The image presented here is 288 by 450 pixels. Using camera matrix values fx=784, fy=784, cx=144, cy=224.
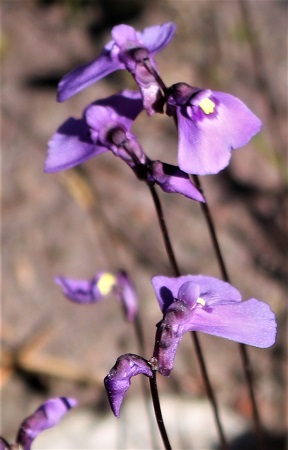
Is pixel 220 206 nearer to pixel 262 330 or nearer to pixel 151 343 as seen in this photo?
pixel 151 343

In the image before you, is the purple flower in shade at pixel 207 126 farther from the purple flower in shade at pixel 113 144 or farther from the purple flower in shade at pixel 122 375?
the purple flower in shade at pixel 122 375

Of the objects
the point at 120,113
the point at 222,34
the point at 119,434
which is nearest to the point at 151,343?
the point at 119,434

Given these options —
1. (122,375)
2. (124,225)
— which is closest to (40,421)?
(122,375)

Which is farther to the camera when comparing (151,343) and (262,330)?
(151,343)

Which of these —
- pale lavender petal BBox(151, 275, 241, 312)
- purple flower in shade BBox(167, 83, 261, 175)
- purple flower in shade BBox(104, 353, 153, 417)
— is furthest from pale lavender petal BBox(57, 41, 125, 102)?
purple flower in shade BBox(104, 353, 153, 417)

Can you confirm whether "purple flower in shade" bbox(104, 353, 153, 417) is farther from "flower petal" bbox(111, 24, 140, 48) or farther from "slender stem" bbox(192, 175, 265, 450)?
"flower petal" bbox(111, 24, 140, 48)
